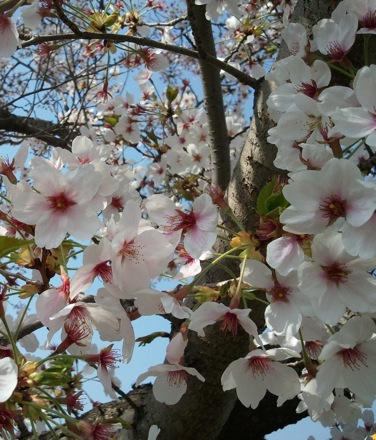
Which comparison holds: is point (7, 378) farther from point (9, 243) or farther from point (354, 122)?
point (354, 122)

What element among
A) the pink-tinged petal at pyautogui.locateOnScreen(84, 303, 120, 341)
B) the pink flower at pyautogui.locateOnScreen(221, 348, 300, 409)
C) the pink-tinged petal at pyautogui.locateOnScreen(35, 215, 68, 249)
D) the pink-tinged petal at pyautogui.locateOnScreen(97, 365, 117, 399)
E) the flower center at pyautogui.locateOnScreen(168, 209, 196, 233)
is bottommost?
the pink flower at pyautogui.locateOnScreen(221, 348, 300, 409)

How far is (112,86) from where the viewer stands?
544cm

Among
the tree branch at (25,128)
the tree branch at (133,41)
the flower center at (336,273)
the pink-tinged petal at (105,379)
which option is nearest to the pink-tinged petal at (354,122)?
the flower center at (336,273)

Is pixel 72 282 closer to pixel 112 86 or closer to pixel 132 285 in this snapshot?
pixel 132 285

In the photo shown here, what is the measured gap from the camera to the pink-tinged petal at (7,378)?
0.78 m

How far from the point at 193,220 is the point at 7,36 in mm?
947

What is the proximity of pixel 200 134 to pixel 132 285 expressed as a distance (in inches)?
→ 92.0

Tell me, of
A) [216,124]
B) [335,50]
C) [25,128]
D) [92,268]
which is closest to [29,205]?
[92,268]

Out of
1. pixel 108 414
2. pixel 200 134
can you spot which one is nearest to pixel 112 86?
pixel 200 134

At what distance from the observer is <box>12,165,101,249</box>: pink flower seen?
0.95 meters

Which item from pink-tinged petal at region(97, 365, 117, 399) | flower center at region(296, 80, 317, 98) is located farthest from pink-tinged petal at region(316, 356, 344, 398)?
flower center at region(296, 80, 317, 98)

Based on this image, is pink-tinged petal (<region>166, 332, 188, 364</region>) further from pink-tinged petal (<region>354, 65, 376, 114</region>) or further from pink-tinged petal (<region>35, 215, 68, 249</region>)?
pink-tinged petal (<region>354, 65, 376, 114</region>)

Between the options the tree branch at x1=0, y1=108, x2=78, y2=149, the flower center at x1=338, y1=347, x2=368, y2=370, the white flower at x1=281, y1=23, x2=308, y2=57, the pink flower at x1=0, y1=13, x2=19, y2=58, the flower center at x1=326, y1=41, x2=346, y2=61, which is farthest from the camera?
the tree branch at x1=0, y1=108, x2=78, y2=149

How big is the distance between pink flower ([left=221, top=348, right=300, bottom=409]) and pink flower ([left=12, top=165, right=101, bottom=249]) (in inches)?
15.8
